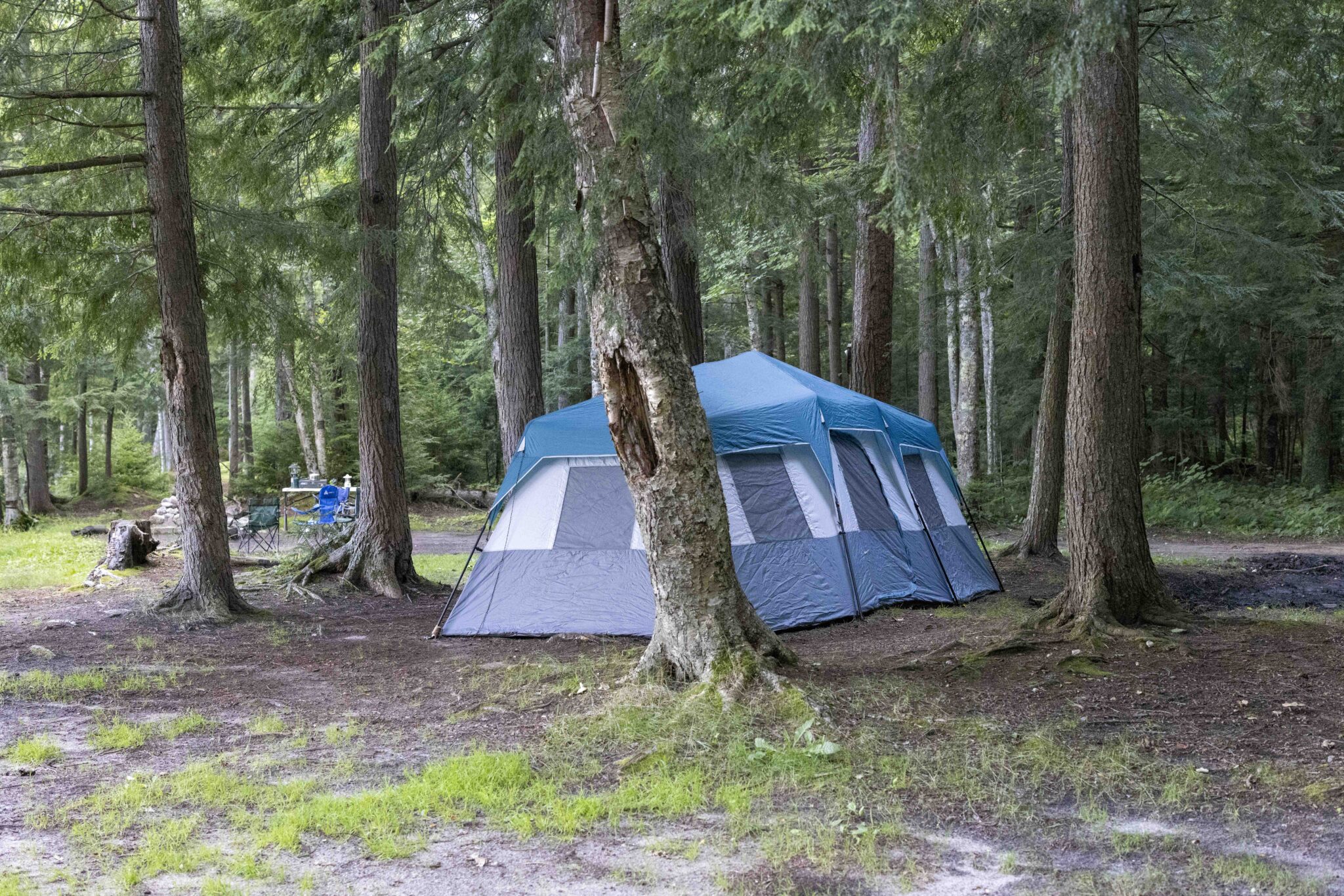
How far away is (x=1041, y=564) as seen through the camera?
1069cm

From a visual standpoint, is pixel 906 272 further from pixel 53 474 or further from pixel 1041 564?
pixel 53 474

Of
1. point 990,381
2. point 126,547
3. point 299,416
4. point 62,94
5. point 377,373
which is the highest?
point 62,94

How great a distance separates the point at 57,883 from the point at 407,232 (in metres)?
8.12

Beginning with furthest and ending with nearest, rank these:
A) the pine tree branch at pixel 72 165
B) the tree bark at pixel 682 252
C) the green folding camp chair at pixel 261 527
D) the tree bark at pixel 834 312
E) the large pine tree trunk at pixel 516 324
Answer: the tree bark at pixel 834 312 → the green folding camp chair at pixel 261 527 → the large pine tree trunk at pixel 516 324 → the tree bark at pixel 682 252 → the pine tree branch at pixel 72 165

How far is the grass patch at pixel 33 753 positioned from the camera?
4.23 meters

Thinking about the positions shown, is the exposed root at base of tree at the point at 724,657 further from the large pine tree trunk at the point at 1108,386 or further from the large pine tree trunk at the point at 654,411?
the large pine tree trunk at the point at 1108,386

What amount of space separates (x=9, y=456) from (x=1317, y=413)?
23356 millimetres

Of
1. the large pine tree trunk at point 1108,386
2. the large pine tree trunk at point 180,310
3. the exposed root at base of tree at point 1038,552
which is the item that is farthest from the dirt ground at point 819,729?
the exposed root at base of tree at point 1038,552

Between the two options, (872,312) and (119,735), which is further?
(872,312)

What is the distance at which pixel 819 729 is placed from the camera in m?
4.36

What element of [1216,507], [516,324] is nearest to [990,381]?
[1216,507]

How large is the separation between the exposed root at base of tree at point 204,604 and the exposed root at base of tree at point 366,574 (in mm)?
1049

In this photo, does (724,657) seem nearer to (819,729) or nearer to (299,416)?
(819,729)

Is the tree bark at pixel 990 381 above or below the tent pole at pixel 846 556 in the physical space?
above
